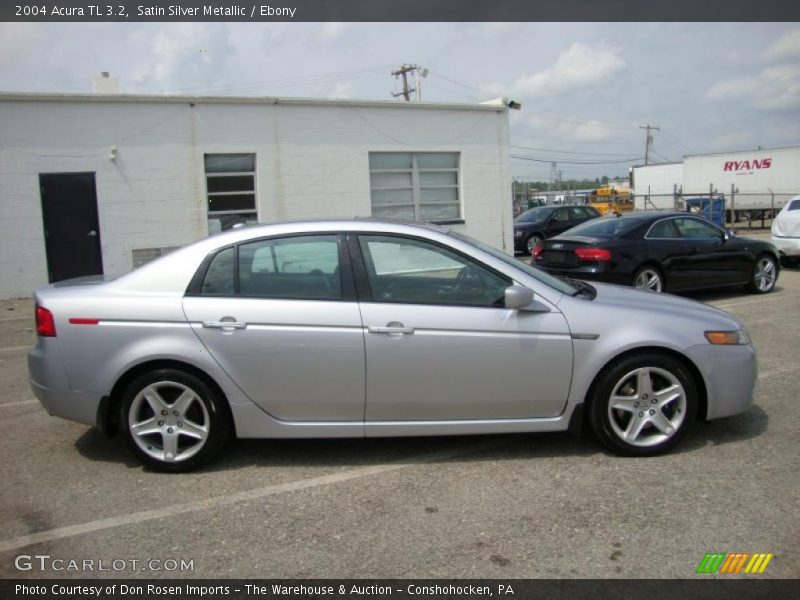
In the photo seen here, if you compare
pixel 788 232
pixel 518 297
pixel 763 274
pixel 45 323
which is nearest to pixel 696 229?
pixel 763 274

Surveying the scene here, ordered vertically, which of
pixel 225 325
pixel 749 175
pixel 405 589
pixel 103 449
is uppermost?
pixel 749 175

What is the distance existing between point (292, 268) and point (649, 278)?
731 cm

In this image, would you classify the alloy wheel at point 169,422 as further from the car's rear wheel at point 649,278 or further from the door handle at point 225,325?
the car's rear wheel at point 649,278

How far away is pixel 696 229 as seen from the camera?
35.8 ft

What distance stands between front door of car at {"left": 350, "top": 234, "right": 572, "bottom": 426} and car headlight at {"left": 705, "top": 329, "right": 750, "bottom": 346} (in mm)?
969

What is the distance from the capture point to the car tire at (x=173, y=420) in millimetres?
4246

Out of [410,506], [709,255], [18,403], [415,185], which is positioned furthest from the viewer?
[415,185]

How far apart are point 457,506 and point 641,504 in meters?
0.99

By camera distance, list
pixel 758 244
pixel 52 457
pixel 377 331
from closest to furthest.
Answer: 1. pixel 377 331
2. pixel 52 457
3. pixel 758 244

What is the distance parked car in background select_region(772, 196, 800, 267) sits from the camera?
14.5 m

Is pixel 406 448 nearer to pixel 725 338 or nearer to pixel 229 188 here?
pixel 725 338

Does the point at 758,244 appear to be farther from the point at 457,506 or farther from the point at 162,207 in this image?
the point at 162,207

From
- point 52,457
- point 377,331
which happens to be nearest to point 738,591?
point 377,331

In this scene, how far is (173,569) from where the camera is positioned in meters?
3.26
